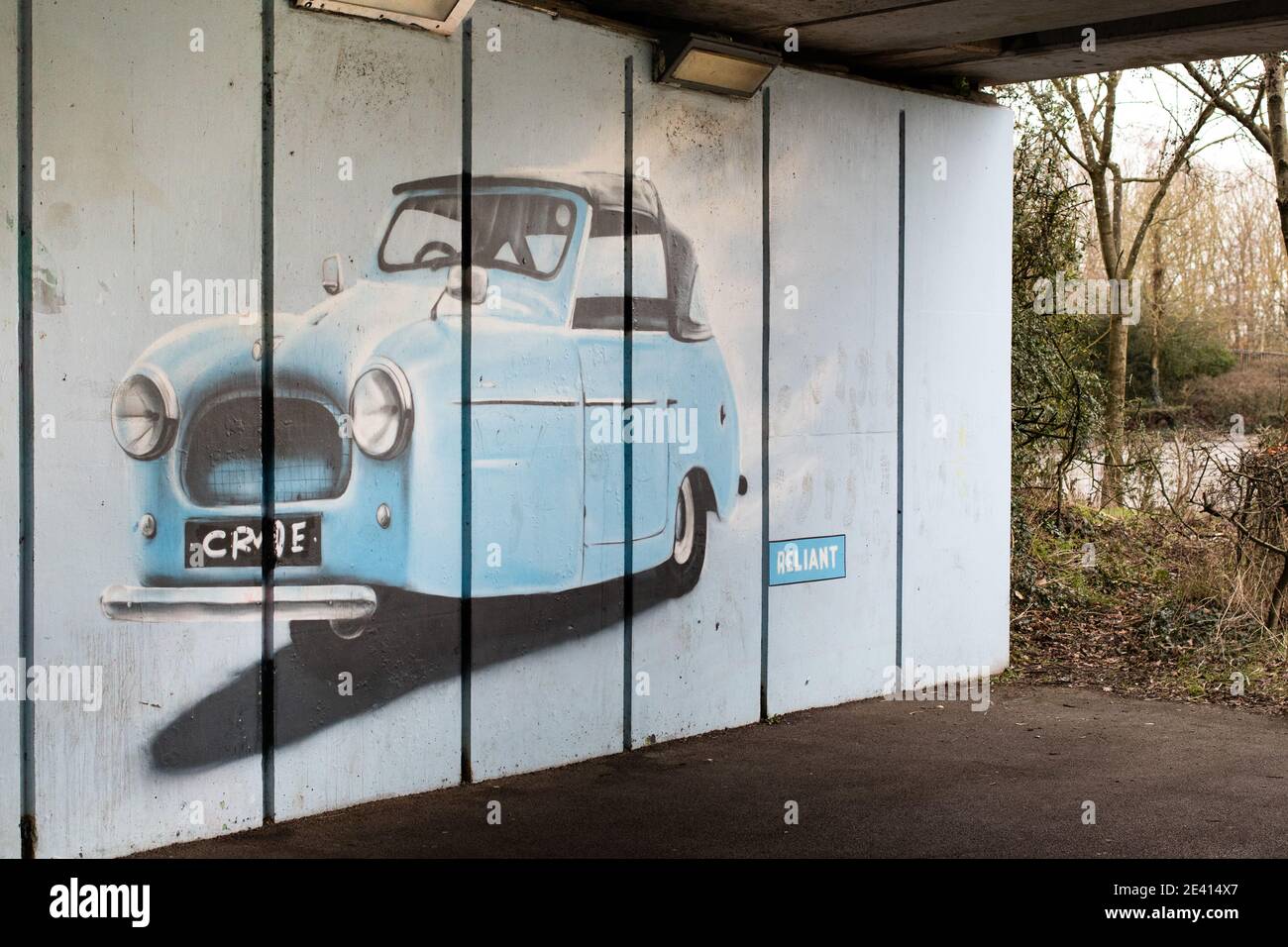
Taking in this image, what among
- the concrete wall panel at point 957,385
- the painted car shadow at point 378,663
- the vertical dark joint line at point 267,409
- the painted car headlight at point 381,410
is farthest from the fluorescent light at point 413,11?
the concrete wall panel at point 957,385

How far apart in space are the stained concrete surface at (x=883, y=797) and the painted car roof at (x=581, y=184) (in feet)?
9.86

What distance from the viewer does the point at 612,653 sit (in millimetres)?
7445

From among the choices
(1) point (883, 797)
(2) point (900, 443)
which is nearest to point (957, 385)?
(2) point (900, 443)

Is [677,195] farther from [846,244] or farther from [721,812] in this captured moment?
[721,812]

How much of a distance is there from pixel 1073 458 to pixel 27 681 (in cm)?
1059

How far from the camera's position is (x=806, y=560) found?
851 cm

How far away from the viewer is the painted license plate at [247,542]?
5.78 meters

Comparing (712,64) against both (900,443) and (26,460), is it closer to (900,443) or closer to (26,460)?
(900,443)

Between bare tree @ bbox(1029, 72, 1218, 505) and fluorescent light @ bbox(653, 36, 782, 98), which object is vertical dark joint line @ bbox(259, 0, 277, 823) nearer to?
fluorescent light @ bbox(653, 36, 782, 98)

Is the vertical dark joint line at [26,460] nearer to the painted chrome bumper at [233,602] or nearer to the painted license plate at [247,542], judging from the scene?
the painted chrome bumper at [233,602]

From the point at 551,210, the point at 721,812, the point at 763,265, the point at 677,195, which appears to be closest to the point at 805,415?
the point at 763,265

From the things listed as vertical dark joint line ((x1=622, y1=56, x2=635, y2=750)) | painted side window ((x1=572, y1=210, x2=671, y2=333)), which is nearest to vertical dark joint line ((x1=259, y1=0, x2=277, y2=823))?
painted side window ((x1=572, y1=210, x2=671, y2=333))
